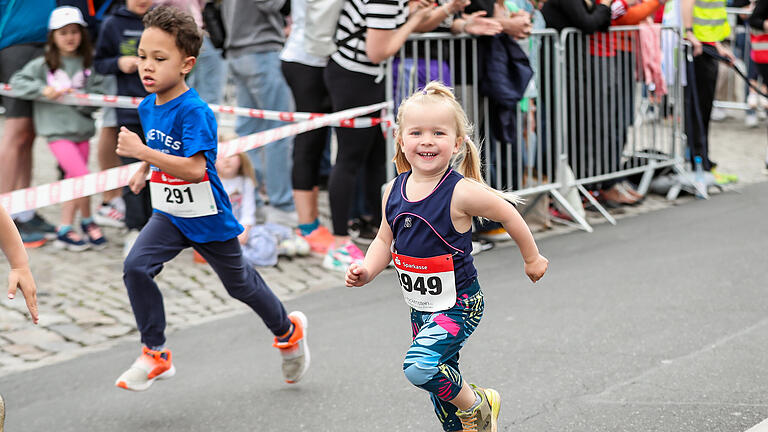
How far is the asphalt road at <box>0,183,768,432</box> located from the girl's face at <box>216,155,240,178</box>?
4.30 ft

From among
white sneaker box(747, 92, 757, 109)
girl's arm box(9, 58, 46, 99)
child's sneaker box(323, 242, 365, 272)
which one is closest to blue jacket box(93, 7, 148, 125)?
girl's arm box(9, 58, 46, 99)

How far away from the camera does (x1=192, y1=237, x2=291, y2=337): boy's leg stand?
4.64 m

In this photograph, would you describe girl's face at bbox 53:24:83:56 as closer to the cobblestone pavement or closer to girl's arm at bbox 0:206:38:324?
the cobblestone pavement

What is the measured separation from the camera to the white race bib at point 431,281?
3549mm

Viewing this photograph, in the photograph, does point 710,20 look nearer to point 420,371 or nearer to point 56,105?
point 56,105

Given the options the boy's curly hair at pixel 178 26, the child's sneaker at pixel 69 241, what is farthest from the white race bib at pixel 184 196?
the child's sneaker at pixel 69 241

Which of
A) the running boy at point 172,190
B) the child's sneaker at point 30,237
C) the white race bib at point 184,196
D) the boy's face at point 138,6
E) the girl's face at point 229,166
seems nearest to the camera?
the running boy at point 172,190

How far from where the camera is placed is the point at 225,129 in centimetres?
1409

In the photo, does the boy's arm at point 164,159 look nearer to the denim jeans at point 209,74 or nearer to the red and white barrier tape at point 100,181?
the red and white barrier tape at point 100,181

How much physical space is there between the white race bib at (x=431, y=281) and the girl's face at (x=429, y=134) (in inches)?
12.6

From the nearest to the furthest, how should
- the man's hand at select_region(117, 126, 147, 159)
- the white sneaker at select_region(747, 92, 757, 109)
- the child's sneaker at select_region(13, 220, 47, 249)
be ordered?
the man's hand at select_region(117, 126, 147, 159), the child's sneaker at select_region(13, 220, 47, 249), the white sneaker at select_region(747, 92, 757, 109)

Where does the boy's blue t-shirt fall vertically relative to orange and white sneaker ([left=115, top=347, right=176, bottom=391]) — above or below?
above

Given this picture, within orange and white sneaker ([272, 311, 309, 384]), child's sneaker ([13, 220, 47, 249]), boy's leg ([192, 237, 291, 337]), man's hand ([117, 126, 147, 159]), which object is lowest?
child's sneaker ([13, 220, 47, 249])

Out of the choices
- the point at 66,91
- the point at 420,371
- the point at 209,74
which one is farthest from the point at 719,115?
the point at 420,371
